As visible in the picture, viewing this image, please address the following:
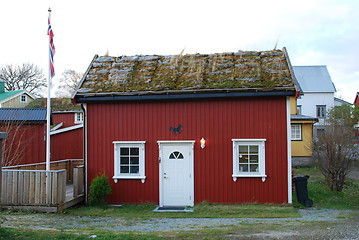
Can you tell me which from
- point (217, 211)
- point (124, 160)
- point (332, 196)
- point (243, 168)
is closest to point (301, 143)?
point (332, 196)

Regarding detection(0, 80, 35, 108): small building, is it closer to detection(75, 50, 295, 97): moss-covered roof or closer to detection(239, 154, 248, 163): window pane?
detection(75, 50, 295, 97): moss-covered roof

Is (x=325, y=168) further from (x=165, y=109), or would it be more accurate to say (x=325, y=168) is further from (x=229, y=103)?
(x=165, y=109)

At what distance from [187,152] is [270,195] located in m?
3.11

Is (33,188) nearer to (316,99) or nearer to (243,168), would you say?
(243,168)

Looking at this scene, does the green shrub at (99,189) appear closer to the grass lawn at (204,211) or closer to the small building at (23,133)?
→ the grass lawn at (204,211)

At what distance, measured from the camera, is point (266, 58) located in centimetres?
1488

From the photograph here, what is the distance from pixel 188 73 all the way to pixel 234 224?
249 inches

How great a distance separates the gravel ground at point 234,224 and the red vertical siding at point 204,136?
2.00 metres

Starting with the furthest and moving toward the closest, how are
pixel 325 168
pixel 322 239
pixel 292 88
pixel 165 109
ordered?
pixel 325 168, pixel 165 109, pixel 292 88, pixel 322 239

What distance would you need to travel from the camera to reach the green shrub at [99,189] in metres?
12.7

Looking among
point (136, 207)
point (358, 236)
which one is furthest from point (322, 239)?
point (136, 207)

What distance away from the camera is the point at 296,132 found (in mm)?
26047

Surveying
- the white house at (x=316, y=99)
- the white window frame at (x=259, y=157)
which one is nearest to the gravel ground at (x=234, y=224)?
the white window frame at (x=259, y=157)

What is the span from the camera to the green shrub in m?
12.7
